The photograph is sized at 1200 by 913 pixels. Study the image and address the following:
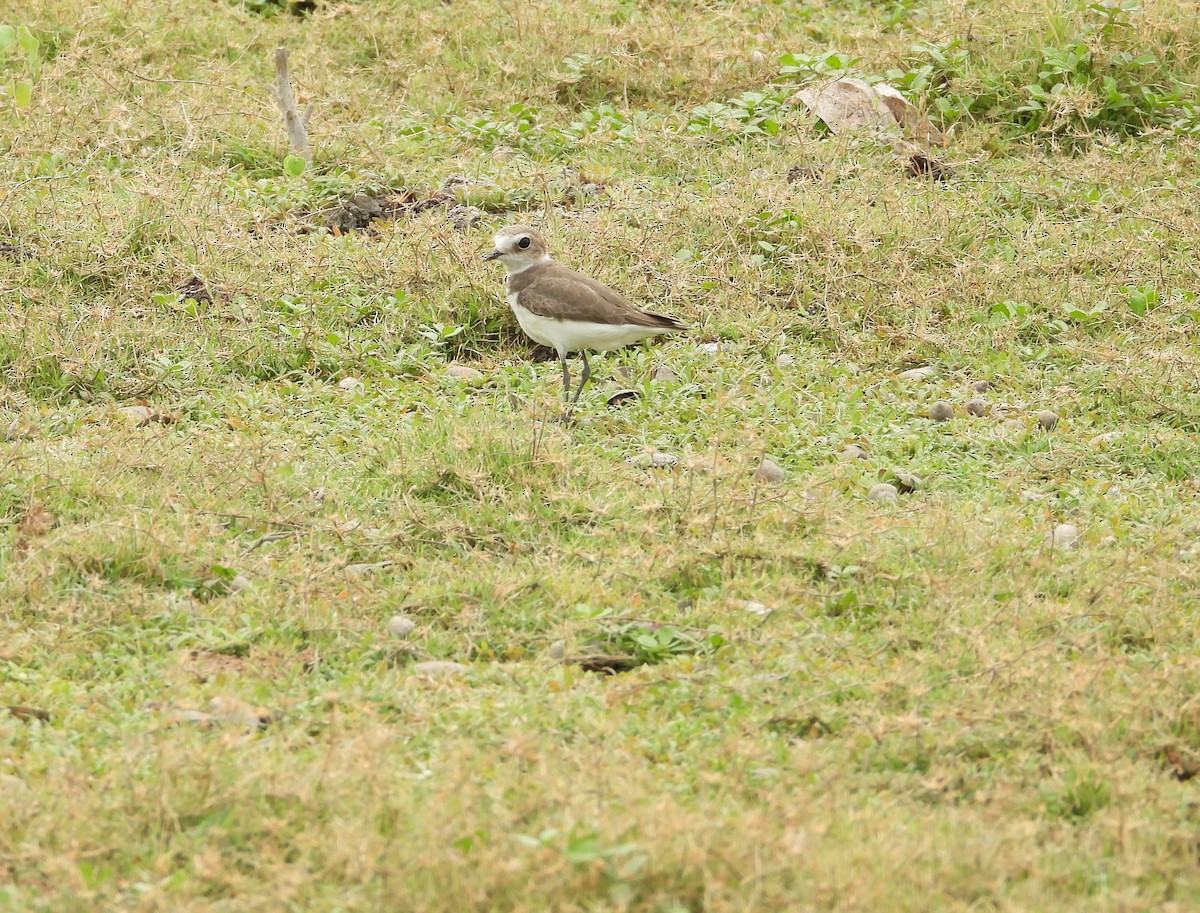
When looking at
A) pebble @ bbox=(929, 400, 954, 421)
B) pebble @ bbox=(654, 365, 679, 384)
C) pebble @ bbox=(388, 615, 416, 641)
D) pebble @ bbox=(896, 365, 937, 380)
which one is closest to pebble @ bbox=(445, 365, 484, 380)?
pebble @ bbox=(654, 365, 679, 384)

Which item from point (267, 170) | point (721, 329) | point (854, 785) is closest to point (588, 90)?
point (267, 170)

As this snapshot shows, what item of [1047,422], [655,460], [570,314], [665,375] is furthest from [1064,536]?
[570,314]

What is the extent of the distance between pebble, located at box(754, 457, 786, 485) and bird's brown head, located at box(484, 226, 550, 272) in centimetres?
190

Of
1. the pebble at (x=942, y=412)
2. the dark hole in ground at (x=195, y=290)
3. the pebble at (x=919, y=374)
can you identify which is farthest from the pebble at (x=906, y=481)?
the dark hole in ground at (x=195, y=290)

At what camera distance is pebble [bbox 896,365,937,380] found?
24.4 feet

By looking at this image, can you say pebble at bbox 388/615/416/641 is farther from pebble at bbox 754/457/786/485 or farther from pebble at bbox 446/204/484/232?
pebble at bbox 446/204/484/232

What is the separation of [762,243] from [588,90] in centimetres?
287

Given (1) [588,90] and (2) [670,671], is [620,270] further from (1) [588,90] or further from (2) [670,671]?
(2) [670,671]

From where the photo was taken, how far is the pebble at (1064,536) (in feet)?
18.8

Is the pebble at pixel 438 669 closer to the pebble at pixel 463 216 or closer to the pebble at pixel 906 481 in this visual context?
the pebble at pixel 906 481

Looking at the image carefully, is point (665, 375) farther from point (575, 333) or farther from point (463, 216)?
point (463, 216)

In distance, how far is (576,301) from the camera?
7172 mm

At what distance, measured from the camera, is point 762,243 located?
855cm

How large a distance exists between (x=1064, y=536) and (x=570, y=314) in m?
2.56
